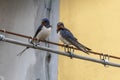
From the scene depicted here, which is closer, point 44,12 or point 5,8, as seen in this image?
point 44,12

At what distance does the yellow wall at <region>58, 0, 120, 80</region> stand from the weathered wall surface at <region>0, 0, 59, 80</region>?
111 mm

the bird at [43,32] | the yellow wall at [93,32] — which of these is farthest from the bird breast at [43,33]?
the yellow wall at [93,32]

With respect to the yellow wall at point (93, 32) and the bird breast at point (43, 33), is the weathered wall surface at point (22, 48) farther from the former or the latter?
the bird breast at point (43, 33)

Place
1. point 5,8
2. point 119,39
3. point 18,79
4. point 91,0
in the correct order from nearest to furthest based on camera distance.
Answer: point 119,39
point 91,0
point 18,79
point 5,8

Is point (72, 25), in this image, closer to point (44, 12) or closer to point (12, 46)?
point (44, 12)

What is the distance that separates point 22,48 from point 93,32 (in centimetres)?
74

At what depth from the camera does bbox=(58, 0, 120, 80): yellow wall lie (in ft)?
9.27

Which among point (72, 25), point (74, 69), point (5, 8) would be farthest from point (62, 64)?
point (5, 8)

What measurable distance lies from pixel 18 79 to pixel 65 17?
2.27ft

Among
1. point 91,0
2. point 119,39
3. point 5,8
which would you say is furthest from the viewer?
point 5,8

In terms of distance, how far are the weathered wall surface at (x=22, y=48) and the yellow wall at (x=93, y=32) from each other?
111mm

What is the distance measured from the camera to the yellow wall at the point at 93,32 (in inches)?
111

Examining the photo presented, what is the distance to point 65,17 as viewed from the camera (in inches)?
122

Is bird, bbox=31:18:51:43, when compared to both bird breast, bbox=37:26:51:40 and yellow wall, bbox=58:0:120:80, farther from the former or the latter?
yellow wall, bbox=58:0:120:80
